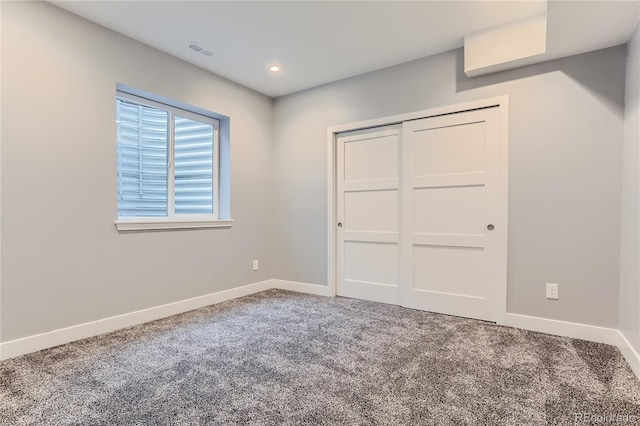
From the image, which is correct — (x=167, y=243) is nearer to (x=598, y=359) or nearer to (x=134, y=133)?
(x=134, y=133)

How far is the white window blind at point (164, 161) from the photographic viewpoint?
289cm

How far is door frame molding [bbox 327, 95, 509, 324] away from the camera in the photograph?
2689 mm

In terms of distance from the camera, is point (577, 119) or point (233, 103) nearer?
point (577, 119)

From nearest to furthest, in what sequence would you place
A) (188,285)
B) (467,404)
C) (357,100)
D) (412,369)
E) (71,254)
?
(467,404) → (412,369) → (71,254) → (188,285) → (357,100)

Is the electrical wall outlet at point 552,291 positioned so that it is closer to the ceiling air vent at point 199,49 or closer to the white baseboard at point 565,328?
the white baseboard at point 565,328

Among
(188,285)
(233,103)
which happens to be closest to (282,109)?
(233,103)

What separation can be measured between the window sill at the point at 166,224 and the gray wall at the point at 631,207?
11.1 ft

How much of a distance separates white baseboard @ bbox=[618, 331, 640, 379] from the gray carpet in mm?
42

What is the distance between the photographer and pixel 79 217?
7.92 ft

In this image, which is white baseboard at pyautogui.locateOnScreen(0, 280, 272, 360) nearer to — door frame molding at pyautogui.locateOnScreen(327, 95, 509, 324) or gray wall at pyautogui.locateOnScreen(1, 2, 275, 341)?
gray wall at pyautogui.locateOnScreen(1, 2, 275, 341)

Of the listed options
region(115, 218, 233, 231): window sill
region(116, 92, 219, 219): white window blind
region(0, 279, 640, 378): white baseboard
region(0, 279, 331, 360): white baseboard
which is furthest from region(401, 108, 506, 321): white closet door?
region(116, 92, 219, 219): white window blind

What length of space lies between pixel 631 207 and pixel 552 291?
82cm

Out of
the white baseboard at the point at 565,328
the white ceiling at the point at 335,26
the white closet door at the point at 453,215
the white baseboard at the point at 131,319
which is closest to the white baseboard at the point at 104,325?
the white baseboard at the point at 131,319

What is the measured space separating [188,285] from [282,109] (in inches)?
93.5
